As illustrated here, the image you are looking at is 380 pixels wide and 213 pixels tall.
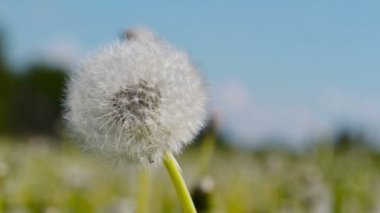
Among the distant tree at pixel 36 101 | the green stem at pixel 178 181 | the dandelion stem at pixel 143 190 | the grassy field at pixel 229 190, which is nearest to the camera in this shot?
the green stem at pixel 178 181

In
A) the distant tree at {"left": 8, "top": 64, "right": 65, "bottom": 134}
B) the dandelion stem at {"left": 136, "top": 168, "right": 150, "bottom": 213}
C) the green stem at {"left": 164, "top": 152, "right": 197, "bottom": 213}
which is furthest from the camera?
the distant tree at {"left": 8, "top": 64, "right": 65, "bottom": 134}

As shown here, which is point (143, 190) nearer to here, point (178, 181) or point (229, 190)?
point (178, 181)

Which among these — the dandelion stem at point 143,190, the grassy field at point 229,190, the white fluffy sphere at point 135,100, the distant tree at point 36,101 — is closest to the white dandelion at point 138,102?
the white fluffy sphere at point 135,100

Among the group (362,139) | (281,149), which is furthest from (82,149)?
(281,149)

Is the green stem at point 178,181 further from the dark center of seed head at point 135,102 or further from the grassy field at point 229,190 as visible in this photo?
the grassy field at point 229,190

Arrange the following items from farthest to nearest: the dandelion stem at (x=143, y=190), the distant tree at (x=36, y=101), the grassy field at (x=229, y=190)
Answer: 1. the distant tree at (x=36, y=101)
2. the grassy field at (x=229, y=190)
3. the dandelion stem at (x=143, y=190)

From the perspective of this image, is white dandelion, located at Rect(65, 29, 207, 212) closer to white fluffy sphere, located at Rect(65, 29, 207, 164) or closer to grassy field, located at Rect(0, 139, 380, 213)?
white fluffy sphere, located at Rect(65, 29, 207, 164)

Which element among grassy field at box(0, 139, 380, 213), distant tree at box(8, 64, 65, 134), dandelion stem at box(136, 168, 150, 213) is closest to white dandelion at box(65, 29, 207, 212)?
dandelion stem at box(136, 168, 150, 213)

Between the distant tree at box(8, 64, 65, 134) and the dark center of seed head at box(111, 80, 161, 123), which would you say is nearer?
the dark center of seed head at box(111, 80, 161, 123)
